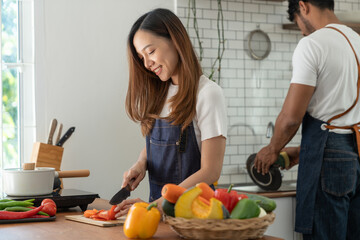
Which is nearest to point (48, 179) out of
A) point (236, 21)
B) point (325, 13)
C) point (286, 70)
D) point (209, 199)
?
point (209, 199)

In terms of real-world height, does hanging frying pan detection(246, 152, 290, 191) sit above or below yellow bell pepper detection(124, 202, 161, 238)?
below

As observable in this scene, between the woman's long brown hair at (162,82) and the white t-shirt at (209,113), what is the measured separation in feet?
0.10

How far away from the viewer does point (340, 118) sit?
2.79 m

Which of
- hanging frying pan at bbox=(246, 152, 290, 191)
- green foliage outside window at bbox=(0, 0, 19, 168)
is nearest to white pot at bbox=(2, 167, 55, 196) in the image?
green foliage outside window at bbox=(0, 0, 19, 168)

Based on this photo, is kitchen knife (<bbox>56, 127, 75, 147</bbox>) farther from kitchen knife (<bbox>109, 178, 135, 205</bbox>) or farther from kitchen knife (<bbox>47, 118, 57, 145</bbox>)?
kitchen knife (<bbox>109, 178, 135, 205</bbox>)

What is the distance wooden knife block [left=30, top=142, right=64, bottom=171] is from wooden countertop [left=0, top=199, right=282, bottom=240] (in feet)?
3.27

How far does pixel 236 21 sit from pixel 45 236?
8.75 feet

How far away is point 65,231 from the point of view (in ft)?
5.94

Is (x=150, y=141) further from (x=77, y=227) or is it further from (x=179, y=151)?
(x=77, y=227)

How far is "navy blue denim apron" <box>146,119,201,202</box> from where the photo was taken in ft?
7.55

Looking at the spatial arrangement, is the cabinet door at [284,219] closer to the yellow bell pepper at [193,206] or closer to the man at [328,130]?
the man at [328,130]

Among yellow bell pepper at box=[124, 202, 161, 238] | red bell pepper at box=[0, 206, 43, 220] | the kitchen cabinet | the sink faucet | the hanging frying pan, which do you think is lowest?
the kitchen cabinet

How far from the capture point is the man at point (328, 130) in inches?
108

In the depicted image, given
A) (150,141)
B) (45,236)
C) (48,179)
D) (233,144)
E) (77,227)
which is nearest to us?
(45,236)
